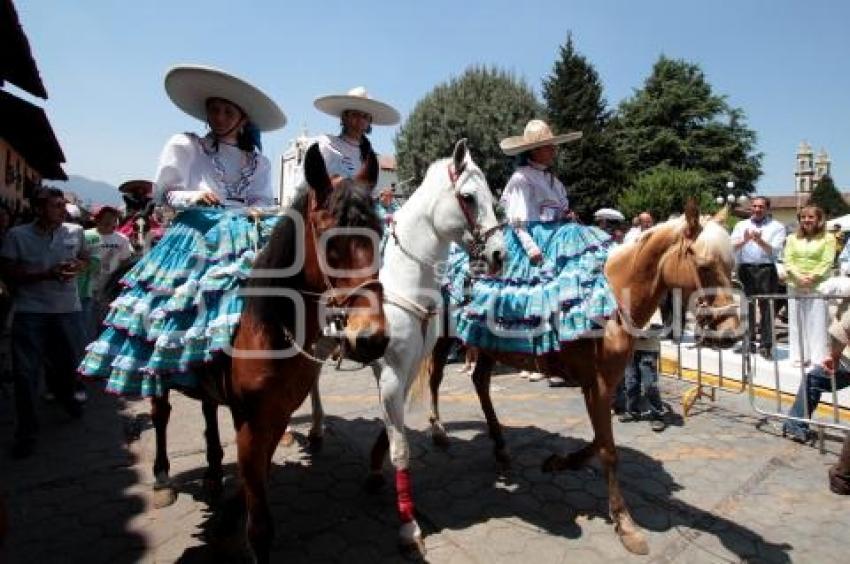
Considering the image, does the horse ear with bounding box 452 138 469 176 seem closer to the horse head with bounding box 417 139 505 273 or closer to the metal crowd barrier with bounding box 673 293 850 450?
the horse head with bounding box 417 139 505 273

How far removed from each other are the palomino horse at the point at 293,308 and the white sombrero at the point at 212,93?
126cm

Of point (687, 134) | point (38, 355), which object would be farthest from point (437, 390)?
point (687, 134)

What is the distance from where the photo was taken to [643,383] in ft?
18.1

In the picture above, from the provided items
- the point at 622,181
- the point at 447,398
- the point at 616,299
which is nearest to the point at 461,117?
the point at 622,181

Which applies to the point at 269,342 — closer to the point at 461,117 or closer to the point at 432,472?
the point at 432,472

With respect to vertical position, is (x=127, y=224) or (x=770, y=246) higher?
(x=127, y=224)

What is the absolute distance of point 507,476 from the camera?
4.18 meters

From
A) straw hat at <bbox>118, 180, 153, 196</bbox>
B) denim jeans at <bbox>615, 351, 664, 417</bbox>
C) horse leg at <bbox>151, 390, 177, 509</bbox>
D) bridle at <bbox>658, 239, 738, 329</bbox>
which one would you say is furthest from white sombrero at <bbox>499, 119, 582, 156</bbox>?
straw hat at <bbox>118, 180, 153, 196</bbox>

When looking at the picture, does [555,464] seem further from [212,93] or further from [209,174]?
[212,93]

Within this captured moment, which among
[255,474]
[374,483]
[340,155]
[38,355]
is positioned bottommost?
[374,483]

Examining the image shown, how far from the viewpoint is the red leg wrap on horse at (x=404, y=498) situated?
314 centimetres

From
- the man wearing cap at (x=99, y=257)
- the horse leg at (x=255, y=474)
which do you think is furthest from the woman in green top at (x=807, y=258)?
the man wearing cap at (x=99, y=257)

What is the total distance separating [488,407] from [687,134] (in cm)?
4158

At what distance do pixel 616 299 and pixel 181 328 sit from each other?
2839 millimetres
